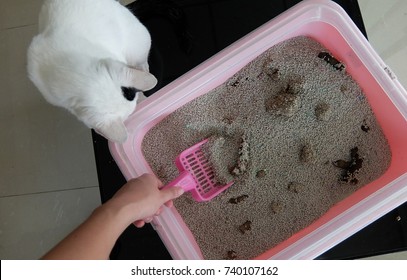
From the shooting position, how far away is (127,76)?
864 millimetres

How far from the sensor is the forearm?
71cm

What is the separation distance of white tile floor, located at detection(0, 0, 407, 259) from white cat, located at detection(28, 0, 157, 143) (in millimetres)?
492

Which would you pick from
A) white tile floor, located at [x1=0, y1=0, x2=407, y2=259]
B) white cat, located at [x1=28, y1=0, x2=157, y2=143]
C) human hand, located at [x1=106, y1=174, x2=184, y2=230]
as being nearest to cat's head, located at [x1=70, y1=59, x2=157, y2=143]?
white cat, located at [x1=28, y1=0, x2=157, y2=143]

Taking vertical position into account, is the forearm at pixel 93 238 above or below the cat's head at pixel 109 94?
below

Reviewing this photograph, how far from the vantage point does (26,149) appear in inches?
59.1

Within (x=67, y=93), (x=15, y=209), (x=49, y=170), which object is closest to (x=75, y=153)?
(x=49, y=170)

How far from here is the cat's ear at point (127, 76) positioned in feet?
2.83

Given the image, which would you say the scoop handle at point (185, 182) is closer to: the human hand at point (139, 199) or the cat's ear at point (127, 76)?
the human hand at point (139, 199)

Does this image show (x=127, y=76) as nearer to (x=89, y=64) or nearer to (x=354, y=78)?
(x=89, y=64)

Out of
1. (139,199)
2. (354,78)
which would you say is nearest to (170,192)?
(139,199)

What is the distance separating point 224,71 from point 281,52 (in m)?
0.19

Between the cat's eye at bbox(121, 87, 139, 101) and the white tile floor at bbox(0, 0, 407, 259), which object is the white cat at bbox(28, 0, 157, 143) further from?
the white tile floor at bbox(0, 0, 407, 259)

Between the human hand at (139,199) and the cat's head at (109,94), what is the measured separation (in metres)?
0.12

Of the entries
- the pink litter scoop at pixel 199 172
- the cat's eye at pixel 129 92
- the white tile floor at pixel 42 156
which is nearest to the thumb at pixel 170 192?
the pink litter scoop at pixel 199 172
